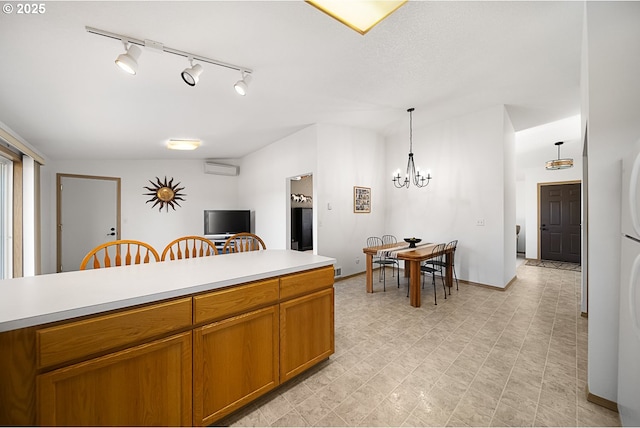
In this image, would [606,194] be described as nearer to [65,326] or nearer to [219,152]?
[65,326]

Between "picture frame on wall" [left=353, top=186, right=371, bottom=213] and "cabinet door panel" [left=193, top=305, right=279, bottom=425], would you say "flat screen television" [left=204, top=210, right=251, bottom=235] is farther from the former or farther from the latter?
"cabinet door panel" [left=193, top=305, right=279, bottom=425]

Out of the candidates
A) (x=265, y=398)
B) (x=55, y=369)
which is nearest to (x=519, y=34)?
(x=265, y=398)

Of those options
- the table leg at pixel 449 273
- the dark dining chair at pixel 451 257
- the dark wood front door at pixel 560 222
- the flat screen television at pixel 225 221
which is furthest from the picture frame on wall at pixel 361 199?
the dark wood front door at pixel 560 222

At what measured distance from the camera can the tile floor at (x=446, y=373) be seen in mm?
1514

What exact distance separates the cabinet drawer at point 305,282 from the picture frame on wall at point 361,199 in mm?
3034

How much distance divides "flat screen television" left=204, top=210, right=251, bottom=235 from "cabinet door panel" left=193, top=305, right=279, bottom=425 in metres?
4.93

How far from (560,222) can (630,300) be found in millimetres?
6666

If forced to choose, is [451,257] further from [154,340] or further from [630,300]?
[154,340]

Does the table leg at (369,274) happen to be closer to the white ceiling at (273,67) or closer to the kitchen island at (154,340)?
the kitchen island at (154,340)

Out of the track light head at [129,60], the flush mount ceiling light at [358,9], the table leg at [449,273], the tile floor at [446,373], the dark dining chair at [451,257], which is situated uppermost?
the flush mount ceiling light at [358,9]

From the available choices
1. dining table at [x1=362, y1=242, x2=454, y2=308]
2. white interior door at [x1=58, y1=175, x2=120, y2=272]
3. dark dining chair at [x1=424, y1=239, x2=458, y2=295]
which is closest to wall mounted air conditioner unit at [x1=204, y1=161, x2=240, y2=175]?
white interior door at [x1=58, y1=175, x2=120, y2=272]

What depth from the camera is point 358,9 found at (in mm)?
1555

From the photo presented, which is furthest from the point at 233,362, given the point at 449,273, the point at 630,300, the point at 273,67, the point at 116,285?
the point at 449,273

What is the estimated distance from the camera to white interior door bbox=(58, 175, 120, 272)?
5102mm
